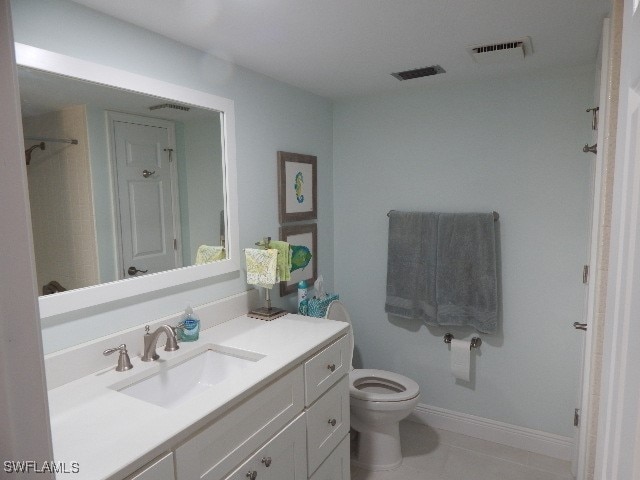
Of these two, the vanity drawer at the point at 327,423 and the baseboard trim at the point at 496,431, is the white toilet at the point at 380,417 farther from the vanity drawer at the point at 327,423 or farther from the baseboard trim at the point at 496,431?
the baseboard trim at the point at 496,431

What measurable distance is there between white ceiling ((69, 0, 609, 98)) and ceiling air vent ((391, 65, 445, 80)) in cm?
5

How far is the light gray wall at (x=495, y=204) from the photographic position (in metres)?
2.26

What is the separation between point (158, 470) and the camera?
3.36 ft

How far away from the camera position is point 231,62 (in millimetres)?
2006

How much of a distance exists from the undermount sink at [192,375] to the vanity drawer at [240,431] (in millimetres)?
136

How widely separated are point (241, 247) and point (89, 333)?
0.83m

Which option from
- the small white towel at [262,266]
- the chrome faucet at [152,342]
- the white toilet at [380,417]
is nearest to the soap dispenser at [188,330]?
the chrome faucet at [152,342]

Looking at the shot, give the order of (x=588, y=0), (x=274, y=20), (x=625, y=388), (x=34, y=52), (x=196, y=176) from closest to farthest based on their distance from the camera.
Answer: (x=625, y=388)
(x=34, y=52)
(x=588, y=0)
(x=274, y=20)
(x=196, y=176)

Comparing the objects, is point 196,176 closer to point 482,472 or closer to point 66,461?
point 66,461

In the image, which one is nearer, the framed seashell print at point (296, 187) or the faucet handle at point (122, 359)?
the faucet handle at point (122, 359)

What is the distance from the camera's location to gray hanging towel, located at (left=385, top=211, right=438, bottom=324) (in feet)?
8.41

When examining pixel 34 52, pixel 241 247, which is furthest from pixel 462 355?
pixel 34 52

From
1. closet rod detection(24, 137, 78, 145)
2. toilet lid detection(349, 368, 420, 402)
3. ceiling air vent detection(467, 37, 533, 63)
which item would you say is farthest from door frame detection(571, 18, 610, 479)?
closet rod detection(24, 137, 78, 145)

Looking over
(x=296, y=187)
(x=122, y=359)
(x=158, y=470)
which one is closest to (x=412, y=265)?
(x=296, y=187)
